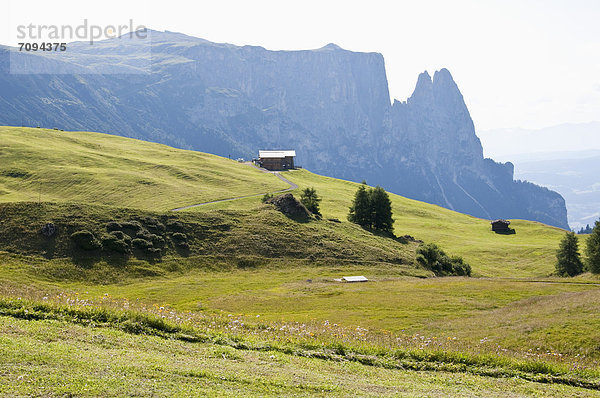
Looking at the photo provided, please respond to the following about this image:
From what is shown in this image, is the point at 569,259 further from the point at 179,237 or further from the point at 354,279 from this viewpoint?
the point at 179,237

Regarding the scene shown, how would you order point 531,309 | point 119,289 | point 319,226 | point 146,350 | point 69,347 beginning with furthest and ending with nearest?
point 319,226 → point 119,289 → point 531,309 → point 146,350 → point 69,347

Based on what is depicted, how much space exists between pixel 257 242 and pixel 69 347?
64.8m

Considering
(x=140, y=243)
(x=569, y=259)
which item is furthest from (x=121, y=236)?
(x=569, y=259)

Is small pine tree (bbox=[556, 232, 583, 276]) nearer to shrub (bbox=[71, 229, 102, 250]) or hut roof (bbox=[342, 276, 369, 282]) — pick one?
hut roof (bbox=[342, 276, 369, 282])

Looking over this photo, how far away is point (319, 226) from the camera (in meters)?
100

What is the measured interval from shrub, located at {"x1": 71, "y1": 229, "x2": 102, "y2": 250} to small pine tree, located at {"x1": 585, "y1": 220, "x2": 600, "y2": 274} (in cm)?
8367

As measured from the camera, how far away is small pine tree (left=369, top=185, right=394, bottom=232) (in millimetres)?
117812

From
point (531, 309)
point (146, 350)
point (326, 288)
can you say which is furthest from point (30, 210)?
point (531, 309)

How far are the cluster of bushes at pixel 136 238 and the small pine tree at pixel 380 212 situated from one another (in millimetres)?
52402

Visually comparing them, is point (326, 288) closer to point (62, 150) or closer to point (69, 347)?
point (69, 347)

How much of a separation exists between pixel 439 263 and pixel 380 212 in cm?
2512

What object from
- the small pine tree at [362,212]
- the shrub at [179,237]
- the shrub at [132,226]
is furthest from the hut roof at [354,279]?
the small pine tree at [362,212]

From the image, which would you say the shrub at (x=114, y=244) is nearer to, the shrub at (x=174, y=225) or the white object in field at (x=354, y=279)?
the shrub at (x=174, y=225)

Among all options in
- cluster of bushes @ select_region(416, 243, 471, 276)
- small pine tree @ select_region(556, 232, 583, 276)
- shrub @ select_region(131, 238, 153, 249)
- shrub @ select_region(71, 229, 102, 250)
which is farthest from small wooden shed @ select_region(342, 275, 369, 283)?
small pine tree @ select_region(556, 232, 583, 276)
